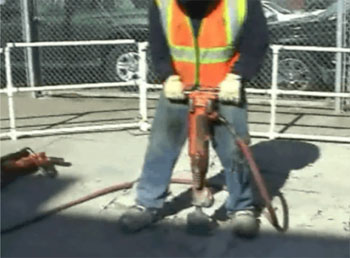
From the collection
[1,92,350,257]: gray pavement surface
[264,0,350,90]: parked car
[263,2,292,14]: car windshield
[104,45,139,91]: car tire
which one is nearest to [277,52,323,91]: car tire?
[264,0,350,90]: parked car

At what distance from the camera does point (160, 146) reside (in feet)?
16.0

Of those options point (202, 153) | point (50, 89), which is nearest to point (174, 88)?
point (202, 153)

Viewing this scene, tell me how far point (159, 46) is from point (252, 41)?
61cm

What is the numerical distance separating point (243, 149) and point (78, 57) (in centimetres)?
540

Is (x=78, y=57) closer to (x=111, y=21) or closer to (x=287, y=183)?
(x=111, y=21)

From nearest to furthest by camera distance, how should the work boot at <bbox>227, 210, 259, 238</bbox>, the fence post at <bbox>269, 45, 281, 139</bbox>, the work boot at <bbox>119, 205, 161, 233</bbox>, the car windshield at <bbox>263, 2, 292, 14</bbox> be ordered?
the work boot at <bbox>227, 210, 259, 238</bbox>, the work boot at <bbox>119, 205, 161, 233</bbox>, the fence post at <bbox>269, 45, 281, 139</bbox>, the car windshield at <bbox>263, 2, 292, 14</bbox>

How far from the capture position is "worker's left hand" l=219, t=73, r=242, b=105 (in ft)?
14.5

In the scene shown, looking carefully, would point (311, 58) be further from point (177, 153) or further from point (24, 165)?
point (177, 153)

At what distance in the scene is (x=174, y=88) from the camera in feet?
14.9

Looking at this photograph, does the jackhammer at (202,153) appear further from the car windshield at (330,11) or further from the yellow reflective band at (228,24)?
the car windshield at (330,11)

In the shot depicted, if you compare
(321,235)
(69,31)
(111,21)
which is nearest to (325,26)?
(111,21)

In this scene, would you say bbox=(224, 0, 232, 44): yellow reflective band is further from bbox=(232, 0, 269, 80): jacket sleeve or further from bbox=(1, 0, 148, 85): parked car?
bbox=(1, 0, 148, 85): parked car

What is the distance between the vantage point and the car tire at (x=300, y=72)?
870cm

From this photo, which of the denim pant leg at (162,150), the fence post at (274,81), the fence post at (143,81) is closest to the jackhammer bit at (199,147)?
the denim pant leg at (162,150)
